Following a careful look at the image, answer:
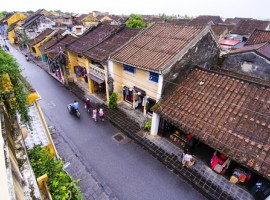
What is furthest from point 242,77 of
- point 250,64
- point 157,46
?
point 157,46

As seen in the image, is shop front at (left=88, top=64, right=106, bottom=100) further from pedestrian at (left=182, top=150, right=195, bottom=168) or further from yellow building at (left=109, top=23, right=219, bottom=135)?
pedestrian at (left=182, top=150, right=195, bottom=168)

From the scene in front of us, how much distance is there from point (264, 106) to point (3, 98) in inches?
505

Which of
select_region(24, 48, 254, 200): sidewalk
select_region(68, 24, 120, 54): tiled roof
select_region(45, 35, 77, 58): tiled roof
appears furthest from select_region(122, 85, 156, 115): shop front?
→ select_region(45, 35, 77, 58): tiled roof

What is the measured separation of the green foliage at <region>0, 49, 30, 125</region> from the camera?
19.1 feet

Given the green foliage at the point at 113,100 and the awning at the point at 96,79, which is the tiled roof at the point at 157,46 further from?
the green foliage at the point at 113,100

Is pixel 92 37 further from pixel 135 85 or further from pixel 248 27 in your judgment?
pixel 248 27

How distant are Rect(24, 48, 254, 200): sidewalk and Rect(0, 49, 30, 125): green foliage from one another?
8.45m

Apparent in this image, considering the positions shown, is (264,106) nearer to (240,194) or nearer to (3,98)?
(240,194)

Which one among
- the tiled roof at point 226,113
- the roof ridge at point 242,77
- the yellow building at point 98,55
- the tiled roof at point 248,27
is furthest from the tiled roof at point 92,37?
the tiled roof at point 248,27

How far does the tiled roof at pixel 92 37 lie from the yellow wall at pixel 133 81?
5.47m

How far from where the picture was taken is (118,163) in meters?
11.3

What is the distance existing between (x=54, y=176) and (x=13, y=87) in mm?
3865

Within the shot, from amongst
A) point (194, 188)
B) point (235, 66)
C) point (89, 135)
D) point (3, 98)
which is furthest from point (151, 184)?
point (235, 66)

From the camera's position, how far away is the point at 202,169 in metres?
10.6
